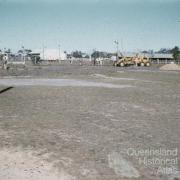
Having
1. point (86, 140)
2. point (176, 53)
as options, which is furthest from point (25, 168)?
point (176, 53)

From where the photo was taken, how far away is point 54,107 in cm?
1331

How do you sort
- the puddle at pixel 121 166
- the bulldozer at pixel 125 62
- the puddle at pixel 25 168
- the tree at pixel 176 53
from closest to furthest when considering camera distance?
the puddle at pixel 25 168, the puddle at pixel 121 166, the bulldozer at pixel 125 62, the tree at pixel 176 53

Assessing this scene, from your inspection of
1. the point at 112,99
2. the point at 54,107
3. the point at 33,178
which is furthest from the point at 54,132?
the point at 112,99

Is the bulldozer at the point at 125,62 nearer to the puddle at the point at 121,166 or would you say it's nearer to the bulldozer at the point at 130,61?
the bulldozer at the point at 130,61

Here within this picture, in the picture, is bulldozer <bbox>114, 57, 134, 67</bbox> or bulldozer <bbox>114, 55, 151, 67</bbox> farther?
bulldozer <bbox>114, 55, 151, 67</bbox>

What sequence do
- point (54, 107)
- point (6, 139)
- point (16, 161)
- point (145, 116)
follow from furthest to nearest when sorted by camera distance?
point (54, 107) < point (145, 116) < point (6, 139) < point (16, 161)

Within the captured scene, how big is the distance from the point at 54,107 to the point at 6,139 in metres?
5.38

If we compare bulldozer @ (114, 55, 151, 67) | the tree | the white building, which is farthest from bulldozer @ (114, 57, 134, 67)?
the white building

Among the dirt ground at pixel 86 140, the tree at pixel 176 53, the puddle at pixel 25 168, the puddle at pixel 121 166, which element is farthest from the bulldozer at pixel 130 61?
the puddle at pixel 25 168

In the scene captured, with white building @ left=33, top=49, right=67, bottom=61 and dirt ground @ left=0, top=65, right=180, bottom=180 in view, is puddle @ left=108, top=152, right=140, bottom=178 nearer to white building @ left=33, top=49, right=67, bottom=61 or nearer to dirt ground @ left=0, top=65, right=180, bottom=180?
dirt ground @ left=0, top=65, right=180, bottom=180

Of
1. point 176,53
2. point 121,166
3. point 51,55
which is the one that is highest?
point 176,53

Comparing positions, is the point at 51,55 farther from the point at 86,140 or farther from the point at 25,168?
the point at 25,168

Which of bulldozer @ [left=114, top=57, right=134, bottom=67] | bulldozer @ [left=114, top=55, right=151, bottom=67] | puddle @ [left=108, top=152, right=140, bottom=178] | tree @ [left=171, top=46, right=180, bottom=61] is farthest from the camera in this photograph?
tree @ [left=171, top=46, right=180, bottom=61]

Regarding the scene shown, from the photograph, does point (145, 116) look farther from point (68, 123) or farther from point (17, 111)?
point (17, 111)
